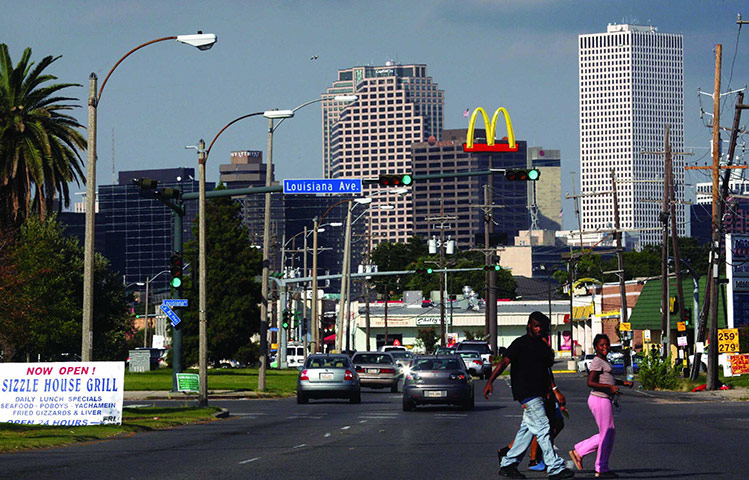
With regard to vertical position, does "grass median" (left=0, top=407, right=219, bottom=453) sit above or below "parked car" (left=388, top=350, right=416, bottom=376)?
below

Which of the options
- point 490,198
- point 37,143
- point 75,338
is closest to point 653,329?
point 490,198

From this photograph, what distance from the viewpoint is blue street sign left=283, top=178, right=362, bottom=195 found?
3497 cm

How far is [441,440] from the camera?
22.9 meters

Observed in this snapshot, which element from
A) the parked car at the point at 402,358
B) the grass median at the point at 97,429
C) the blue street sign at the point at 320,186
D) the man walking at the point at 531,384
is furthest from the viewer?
the parked car at the point at 402,358

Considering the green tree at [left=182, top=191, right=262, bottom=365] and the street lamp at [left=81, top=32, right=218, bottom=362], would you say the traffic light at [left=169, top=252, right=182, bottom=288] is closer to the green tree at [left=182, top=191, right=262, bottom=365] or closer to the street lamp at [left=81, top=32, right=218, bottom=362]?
the street lamp at [left=81, top=32, right=218, bottom=362]

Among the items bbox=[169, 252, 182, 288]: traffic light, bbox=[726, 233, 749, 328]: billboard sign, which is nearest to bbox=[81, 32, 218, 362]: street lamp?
bbox=[169, 252, 182, 288]: traffic light

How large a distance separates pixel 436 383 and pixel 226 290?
43.3 meters

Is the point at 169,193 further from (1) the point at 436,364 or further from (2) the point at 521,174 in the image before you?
(2) the point at 521,174

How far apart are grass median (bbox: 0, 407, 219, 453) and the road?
633 millimetres

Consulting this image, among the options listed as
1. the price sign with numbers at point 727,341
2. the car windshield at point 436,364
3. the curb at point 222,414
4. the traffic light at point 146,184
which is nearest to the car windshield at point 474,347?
the price sign with numbers at point 727,341

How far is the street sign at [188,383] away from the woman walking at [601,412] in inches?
787

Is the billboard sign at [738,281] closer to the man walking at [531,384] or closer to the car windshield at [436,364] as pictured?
the car windshield at [436,364]

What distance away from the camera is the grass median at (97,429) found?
72.7 ft

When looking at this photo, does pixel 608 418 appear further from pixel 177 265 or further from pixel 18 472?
pixel 177 265
